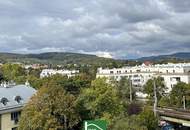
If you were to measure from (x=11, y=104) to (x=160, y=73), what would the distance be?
103m

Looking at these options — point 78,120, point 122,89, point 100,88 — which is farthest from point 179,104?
point 78,120

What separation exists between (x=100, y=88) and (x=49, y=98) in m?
10.4

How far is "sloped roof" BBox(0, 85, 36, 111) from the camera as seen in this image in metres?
59.6

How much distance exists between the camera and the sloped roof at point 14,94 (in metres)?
59.6

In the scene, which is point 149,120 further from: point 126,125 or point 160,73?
point 160,73

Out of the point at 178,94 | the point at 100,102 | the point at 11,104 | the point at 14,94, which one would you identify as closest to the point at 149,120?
the point at 100,102

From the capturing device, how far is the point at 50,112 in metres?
49.8

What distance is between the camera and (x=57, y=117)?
5072 cm

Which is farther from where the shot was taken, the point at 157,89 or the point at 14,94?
the point at 157,89

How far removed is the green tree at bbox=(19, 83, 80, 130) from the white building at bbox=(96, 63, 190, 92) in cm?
9236

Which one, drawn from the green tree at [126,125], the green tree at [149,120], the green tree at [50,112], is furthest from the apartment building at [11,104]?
the green tree at [149,120]

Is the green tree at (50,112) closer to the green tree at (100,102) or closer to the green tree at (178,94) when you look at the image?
the green tree at (100,102)

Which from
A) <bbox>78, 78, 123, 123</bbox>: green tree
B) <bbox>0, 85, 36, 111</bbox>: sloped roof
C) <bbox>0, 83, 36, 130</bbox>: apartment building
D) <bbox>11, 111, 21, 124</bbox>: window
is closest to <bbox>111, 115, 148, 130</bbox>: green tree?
<bbox>78, 78, 123, 123</bbox>: green tree

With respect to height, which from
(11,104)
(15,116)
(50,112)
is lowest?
(15,116)
